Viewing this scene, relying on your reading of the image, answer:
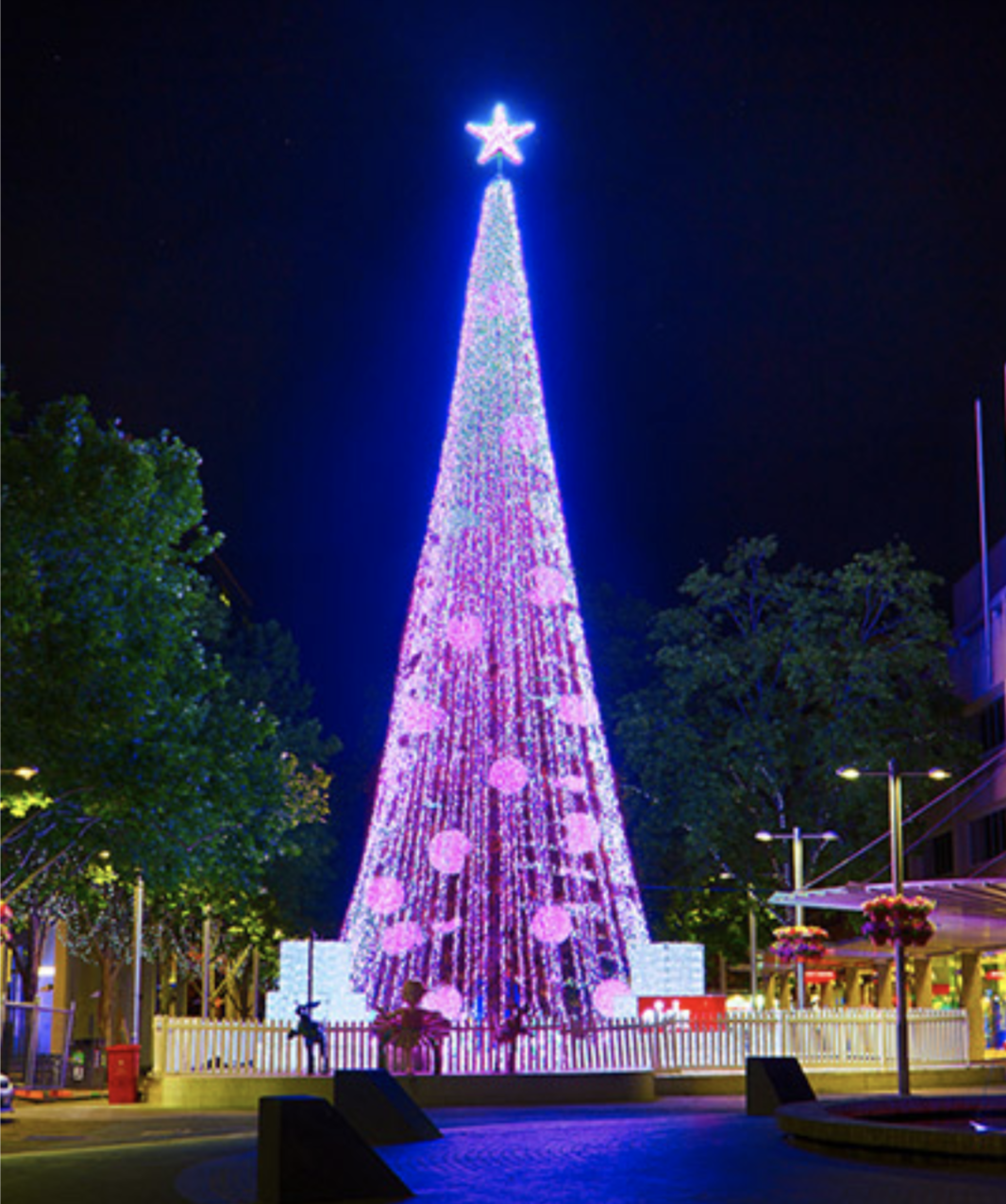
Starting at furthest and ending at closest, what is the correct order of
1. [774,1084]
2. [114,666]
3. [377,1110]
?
[114,666]
[774,1084]
[377,1110]

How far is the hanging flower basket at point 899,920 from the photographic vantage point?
32.3 meters

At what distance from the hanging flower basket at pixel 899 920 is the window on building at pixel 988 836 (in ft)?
83.3

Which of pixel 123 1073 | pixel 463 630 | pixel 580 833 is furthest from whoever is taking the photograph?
pixel 580 833

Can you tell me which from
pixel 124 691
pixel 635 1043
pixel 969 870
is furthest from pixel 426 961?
pixel 969 870

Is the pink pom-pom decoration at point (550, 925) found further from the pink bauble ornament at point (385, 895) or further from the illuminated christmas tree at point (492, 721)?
the pink bauble ornament at point (385, 895)

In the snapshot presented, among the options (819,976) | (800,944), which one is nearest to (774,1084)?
(800,944)

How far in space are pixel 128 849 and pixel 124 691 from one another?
127 inches

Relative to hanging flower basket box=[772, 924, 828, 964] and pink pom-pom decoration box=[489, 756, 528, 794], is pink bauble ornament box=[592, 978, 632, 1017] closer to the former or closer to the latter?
pink pom-pom decoration box=[489, 756, 528, 794]

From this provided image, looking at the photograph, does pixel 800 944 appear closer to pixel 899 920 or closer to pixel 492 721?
pixel 899 920

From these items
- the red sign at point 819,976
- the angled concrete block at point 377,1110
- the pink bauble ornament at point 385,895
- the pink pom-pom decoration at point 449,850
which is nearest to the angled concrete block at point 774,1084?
the angled concrete block at point 377,1110

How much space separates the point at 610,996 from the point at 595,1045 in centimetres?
282

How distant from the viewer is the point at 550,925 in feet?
106

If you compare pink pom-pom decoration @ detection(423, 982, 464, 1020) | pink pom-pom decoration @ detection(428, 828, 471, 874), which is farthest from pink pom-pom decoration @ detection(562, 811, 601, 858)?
pink pom-pom decoration @ detection(423, 982, 464, 1020)

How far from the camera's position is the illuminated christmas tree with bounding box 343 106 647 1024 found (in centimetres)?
3152
